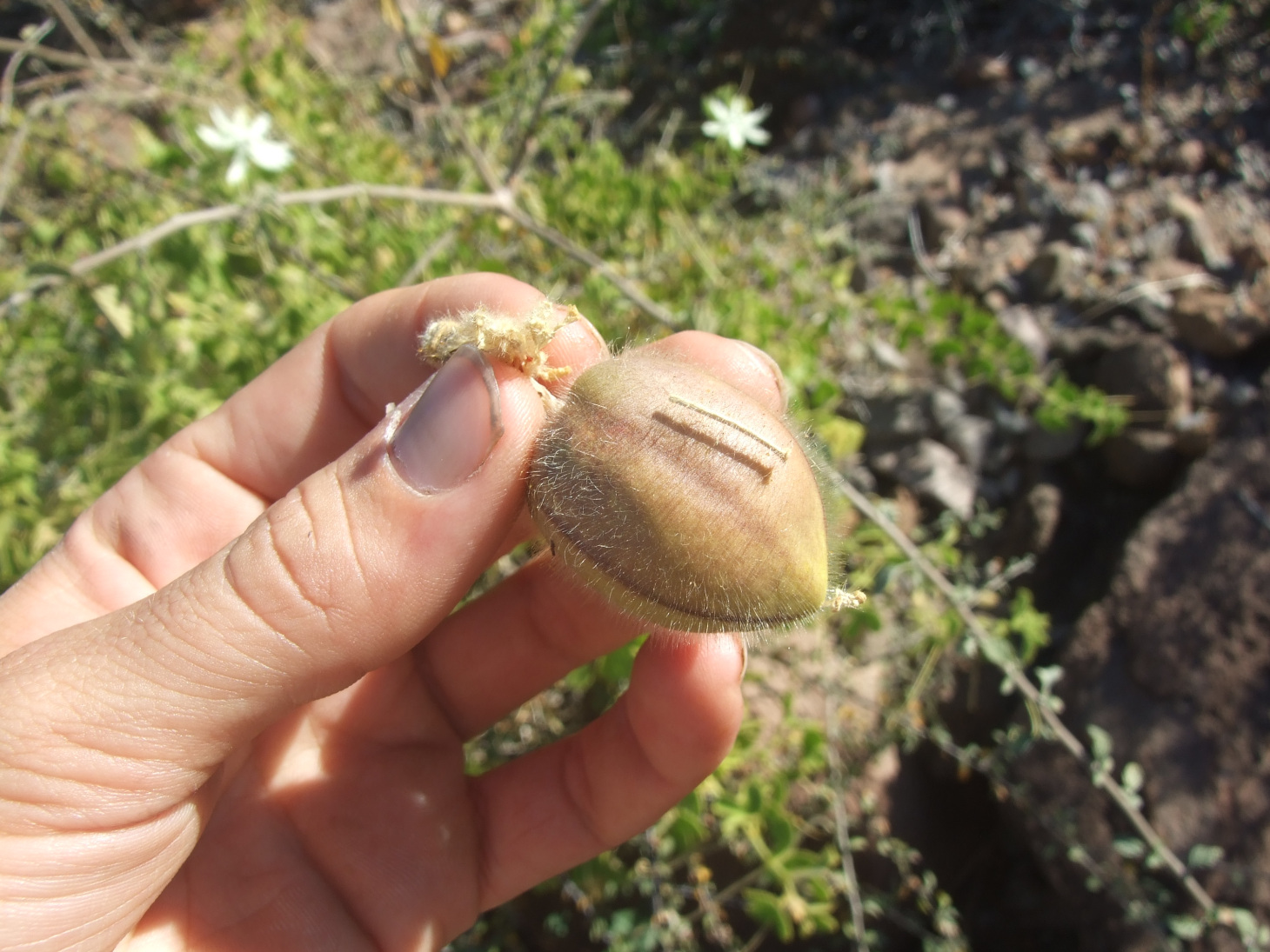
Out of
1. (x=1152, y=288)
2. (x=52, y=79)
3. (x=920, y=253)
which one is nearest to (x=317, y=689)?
(x=52, y=79)

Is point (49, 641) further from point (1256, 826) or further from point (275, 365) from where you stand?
point (1256, 826)

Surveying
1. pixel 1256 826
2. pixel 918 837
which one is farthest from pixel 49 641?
pixel 1256 826

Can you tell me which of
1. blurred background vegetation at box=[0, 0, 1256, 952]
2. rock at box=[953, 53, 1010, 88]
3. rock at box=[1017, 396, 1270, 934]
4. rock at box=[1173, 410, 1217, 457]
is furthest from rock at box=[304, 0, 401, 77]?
rock at box=[1017, 396, 1270, 934]

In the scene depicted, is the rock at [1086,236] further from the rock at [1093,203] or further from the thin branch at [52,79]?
the thin branch at [52,79]

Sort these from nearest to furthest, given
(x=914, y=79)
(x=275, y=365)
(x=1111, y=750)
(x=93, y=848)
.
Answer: (x=93, y=848)
(x=275, y=365)
(x=1111, y=750)
(x=914, y=79)

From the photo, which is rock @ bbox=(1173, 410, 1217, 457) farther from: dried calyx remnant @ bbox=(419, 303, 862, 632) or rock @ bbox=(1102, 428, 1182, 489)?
dried calyx remnant @ bbox=(419, 303, 862, 632)

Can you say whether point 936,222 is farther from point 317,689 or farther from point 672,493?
point 317,689

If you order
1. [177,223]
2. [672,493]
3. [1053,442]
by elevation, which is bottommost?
[1053,442]

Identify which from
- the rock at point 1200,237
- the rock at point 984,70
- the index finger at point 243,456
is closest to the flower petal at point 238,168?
the index finger at point 243,456
